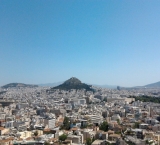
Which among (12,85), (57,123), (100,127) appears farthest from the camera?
(12,85)

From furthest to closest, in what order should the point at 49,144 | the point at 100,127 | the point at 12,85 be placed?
the point at 12,85 → the point at 100,127 → the point at 49,144

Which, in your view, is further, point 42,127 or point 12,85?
point 12,85

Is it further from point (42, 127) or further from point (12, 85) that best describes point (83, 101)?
point (12, 85)

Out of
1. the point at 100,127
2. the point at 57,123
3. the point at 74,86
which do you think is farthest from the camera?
the point at 74,86

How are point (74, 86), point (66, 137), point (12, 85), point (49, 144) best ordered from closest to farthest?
point (49, 144) < point (66, 137) < point (74, 86) < point (12, 85)

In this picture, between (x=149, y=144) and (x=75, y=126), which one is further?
(x=75, y=126)

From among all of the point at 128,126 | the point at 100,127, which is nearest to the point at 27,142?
the point at 100,127

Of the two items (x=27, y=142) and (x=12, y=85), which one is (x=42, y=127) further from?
(x=12, y=85)

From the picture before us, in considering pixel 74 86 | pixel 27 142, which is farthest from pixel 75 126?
pixel 74 86

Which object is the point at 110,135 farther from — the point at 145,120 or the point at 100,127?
the point at 145,120
